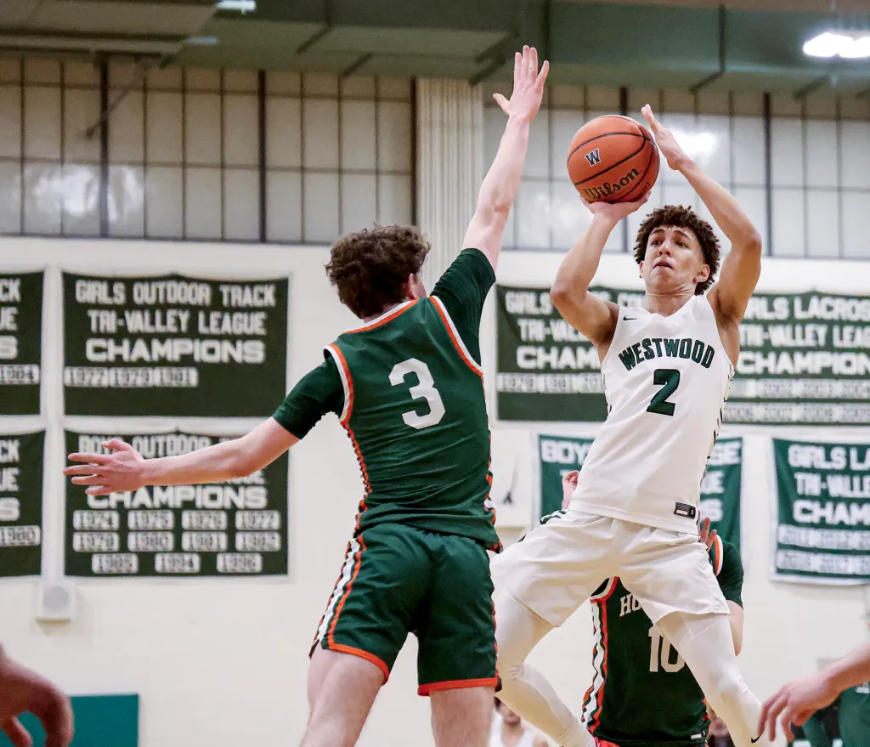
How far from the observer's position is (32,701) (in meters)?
2.62

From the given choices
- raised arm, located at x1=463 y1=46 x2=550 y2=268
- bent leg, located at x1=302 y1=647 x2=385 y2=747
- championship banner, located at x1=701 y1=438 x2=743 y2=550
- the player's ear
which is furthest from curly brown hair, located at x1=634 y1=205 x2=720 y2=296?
championship banner, located at x1=701 y1=438 x2=743 y2=550

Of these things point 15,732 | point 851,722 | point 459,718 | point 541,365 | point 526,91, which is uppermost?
point 526,91

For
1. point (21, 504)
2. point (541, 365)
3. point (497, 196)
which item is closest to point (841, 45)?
point (541, 365)

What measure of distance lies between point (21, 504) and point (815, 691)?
9.58 m

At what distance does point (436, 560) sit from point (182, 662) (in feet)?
27.7

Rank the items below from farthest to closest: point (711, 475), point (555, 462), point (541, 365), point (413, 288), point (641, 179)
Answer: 1. point (711, 475)
2. point (541, 365)
3. point (555, 462)
4. point (641, 179)
5. point (413, 288)

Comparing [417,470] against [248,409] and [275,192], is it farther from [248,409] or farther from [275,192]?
[275,192]

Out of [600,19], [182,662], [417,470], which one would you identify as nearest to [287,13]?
[600,19]

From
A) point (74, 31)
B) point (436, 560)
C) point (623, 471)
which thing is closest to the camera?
point (436, 560)

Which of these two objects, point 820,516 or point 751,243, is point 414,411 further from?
point 820,516

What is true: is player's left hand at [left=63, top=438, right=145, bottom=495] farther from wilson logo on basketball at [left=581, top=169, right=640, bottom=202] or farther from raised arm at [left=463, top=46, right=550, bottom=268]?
wilson logo on basketball at [left=581, top=169, right=640, bottom=202]

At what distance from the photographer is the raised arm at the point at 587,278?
5223mm

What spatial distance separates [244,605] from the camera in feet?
39.2

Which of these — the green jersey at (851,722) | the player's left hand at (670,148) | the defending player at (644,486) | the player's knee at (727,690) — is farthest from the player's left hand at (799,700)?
the green jersey at (851,722)
